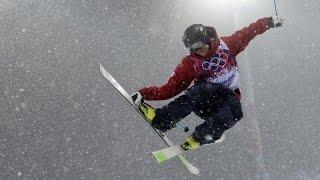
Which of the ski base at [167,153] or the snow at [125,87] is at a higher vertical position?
the ski base at [167,153]

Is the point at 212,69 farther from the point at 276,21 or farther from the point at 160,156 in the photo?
the point at 160,156

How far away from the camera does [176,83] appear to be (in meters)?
6.09

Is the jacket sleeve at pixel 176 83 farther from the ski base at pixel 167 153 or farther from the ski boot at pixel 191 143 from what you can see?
the ski base at pixel 167 153

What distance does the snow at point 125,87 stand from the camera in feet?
63.6

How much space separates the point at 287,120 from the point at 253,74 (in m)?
1.83

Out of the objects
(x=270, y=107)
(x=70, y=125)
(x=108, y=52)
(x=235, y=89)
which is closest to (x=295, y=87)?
(x=270, y=107)

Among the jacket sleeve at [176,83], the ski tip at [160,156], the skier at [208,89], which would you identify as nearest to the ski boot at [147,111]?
the skier at [208,89]

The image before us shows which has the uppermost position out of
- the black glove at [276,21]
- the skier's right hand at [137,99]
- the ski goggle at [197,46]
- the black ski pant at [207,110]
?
the ski goggle at [197,46]

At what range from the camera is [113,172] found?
20.0 meters

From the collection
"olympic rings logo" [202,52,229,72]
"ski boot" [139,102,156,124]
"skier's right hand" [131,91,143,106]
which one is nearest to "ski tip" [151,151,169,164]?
"ski boot" [139,102,156,124]

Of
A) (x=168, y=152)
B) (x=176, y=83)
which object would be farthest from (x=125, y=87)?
(x=176, y=83)

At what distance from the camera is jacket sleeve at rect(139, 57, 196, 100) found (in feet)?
19.7

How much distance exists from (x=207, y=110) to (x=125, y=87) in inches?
542

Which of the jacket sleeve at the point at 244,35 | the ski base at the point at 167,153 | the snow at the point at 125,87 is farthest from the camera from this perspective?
the snow at the point at 125,87
